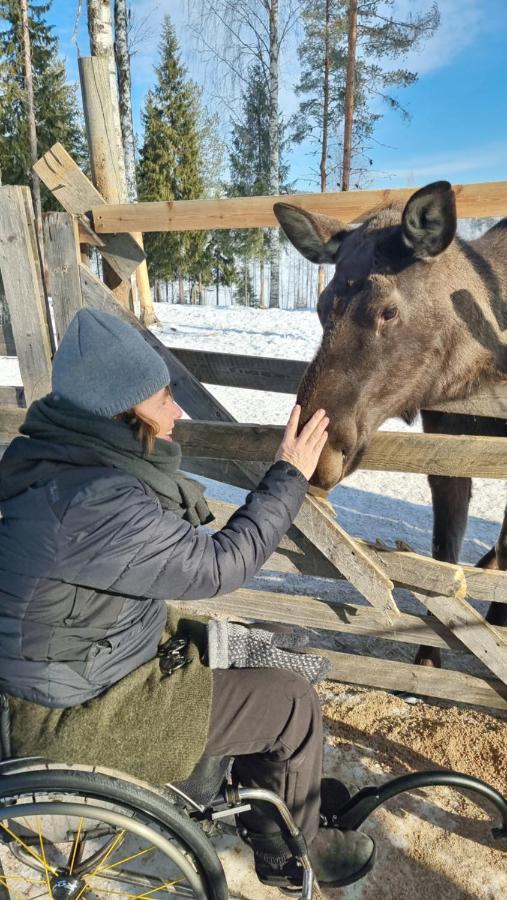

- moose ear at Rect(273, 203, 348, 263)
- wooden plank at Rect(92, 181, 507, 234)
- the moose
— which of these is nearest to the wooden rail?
the moose

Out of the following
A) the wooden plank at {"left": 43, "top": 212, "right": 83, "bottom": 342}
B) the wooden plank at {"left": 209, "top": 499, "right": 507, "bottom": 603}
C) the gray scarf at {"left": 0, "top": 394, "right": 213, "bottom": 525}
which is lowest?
the wooden plank at {"left": 209, "top": 499, "right": 507, "bottom": 603}

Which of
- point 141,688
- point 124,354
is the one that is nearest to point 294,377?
point 124,354

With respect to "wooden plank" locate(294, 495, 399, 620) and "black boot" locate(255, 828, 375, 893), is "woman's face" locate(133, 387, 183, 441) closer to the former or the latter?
"wooden plank" locate(294, 495, 399, 620)

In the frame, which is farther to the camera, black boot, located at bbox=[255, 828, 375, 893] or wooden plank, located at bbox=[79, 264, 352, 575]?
A: wooden plank, located at bbox=[79, 264, 352, 575]

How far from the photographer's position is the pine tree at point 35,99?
64.3 ft

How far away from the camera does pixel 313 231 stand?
2.89m

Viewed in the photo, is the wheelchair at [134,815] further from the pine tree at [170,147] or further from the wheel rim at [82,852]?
the pine tree at [170,147]

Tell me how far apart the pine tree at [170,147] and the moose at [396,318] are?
2732 centimetres

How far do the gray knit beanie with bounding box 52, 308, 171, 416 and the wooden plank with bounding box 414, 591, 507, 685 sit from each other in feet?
6.17

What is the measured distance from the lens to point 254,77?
2075 cm

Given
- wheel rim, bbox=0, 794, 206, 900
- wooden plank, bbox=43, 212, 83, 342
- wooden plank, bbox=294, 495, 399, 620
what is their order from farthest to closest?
wooden plank, bbox=43, 212, 83, 342, wooden plank, bbox=294, 495, 399, 620, wheel rim, bbox=0, 794, 206, 900

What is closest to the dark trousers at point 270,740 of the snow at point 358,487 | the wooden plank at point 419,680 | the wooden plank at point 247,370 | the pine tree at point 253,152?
the wooden plank at point 419,680

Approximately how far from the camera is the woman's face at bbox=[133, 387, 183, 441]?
1.76m

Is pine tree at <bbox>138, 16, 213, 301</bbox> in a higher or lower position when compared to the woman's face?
higher
